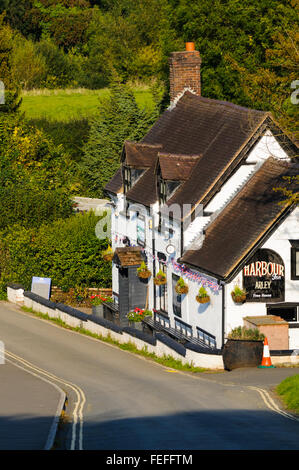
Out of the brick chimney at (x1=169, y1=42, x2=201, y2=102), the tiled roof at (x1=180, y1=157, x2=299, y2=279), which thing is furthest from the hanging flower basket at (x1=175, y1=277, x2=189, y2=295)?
the brick chimney at (x1=169, y1=42, x2=201, y2=102)

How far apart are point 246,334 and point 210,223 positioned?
4.92 m

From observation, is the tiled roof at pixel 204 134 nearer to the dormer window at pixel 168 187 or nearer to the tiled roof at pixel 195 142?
the tiled roof at pixel 195 142

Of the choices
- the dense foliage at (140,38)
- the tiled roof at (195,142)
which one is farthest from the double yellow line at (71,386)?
the dense foliage at (140,38)

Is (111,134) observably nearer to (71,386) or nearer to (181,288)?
(181,288)

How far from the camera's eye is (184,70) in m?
40.0

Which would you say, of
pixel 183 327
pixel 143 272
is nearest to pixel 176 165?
pixel 143 272

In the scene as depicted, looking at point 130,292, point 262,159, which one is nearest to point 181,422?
point 262,159

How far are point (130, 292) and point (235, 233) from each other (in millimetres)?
8939

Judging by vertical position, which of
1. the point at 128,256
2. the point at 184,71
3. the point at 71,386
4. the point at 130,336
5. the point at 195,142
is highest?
the point at 184,71

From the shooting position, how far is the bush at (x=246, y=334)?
29.3 m

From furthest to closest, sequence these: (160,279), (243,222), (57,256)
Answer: (57,256)
(160,279)
(243,222)

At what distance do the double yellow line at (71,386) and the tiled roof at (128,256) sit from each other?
6.73 metres

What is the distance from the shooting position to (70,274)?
4438 centimetres
